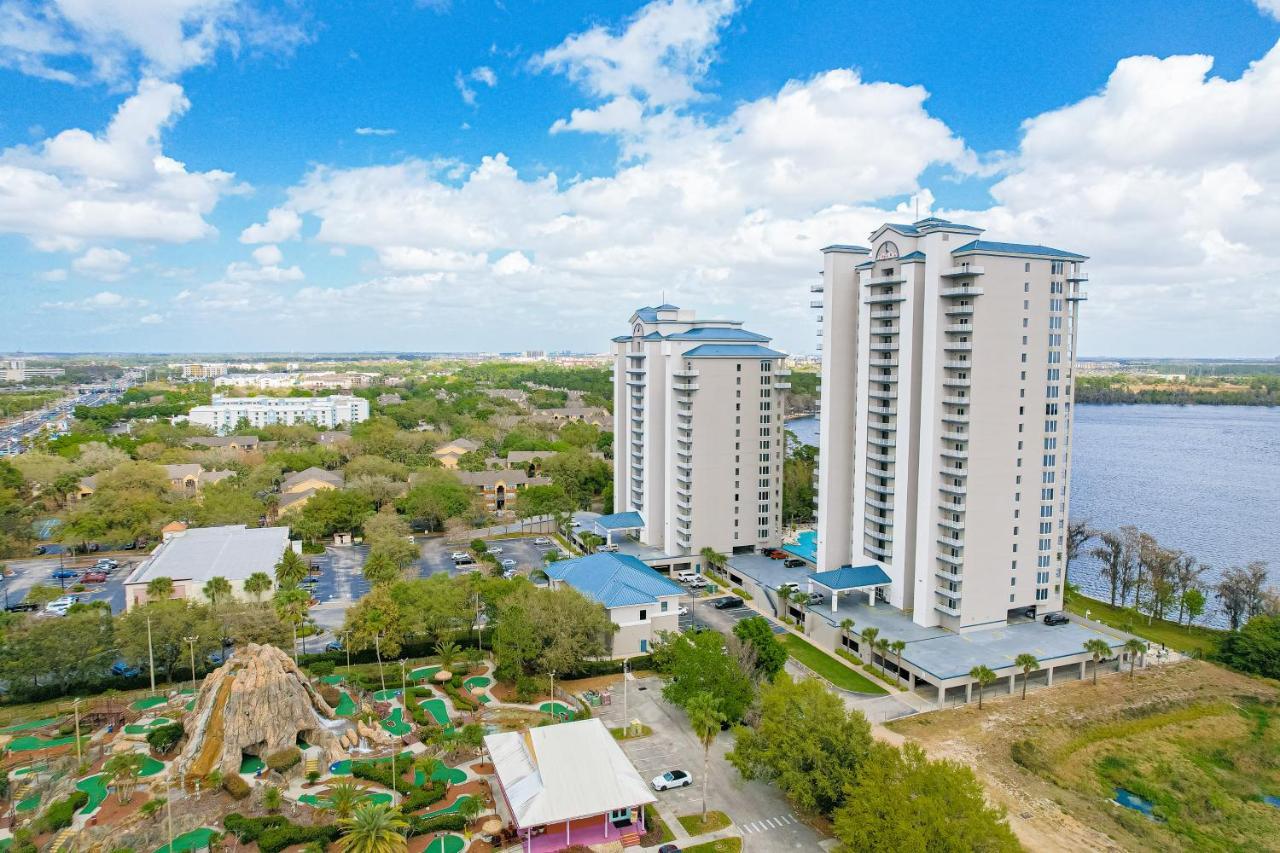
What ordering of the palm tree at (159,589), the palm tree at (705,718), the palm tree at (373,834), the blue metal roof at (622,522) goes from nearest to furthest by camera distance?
the palm tree at (373,834) → the palm tree at (705,718) → the palm tree at (159,589) → the blue metal roof at (622,522)

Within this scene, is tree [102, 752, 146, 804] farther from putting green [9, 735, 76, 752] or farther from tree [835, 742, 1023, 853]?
tree [835, 742, 1023, 853]

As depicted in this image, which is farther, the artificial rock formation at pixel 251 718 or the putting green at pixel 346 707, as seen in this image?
the putting green at pixel 346 707

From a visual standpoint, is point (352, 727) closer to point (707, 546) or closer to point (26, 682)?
point (26, 682)

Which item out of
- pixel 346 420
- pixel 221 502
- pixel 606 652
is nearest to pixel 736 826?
pixel 606 652

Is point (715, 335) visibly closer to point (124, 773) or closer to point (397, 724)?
point (397, 724)

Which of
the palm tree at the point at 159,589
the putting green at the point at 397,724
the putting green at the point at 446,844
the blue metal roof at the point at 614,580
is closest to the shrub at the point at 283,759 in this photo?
the putting green at the point at 397,724

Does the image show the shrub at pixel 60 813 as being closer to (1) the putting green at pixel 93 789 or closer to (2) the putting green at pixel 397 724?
(1) the putting green at pixel 93 789
